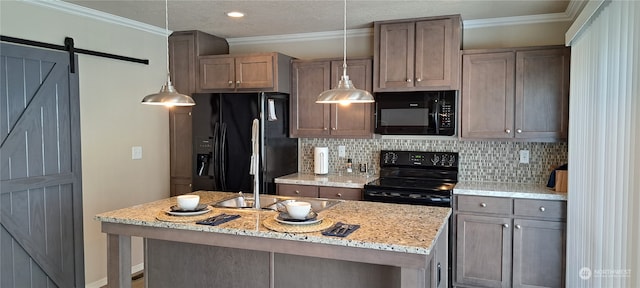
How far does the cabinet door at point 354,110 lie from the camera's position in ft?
13.5

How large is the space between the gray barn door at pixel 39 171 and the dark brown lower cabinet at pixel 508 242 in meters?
3.09

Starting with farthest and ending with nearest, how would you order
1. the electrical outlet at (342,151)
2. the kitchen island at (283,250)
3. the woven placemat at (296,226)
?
the electrical outlet at (342,151), the woven placemat at (296,226), the kitchen island at (283,250)

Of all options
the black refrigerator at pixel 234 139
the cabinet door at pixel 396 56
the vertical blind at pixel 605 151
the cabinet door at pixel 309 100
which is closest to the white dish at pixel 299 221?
the vertical blind at pixel 605 151

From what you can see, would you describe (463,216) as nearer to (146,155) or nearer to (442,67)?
(442,67)

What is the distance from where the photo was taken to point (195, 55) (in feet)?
14.4

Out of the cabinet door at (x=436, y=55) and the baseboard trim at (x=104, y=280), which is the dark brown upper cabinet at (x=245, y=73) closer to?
the cabinet door at (x=436, y=55)

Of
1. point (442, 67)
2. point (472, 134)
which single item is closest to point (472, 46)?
point (442, 67)

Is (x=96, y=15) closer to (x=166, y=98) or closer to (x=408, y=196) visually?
(x=166, y=98)

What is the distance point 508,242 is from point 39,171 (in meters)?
3.58

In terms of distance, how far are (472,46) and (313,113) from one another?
1580 millimetres

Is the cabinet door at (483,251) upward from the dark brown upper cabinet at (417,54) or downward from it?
downward

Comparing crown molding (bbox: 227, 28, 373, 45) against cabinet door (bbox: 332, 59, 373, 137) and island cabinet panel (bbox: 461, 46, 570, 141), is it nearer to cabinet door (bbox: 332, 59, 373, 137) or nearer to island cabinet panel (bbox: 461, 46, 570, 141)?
cabinet door (bbox: 332, 59, 373, 137)

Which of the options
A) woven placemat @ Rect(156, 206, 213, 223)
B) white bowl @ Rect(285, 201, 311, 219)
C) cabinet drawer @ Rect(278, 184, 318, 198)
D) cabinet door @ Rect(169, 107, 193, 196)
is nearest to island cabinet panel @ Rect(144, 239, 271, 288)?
woven placemat @ Rect(156, 206, 213, 223)

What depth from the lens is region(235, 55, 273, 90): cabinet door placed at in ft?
13.7
